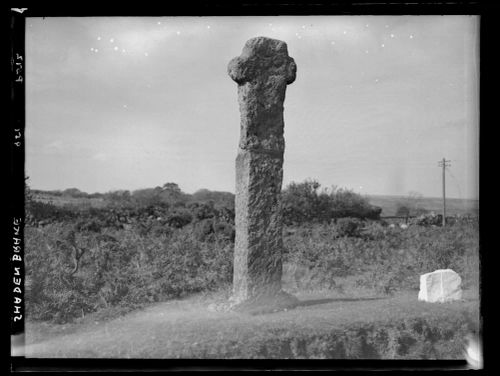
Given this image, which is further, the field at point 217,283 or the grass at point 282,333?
the field at point 217,283

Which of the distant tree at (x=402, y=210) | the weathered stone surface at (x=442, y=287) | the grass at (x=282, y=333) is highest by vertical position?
the distant tree at (x=402, y=210)

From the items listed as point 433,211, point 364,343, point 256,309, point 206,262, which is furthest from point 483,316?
point 433,211

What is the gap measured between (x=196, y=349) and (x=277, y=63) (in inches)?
140

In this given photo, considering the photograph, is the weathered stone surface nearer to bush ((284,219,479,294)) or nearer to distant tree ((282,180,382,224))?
bush ((284,219,479,294))

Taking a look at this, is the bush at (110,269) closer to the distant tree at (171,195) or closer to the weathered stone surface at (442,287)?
the distant tree at (171,195)

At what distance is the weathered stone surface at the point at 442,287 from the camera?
6512 mm

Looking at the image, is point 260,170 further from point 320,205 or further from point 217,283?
point 320,205

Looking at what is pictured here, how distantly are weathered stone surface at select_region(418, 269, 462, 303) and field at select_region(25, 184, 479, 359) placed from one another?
0.21 meters

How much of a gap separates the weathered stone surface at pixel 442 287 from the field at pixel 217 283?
21 centimetres

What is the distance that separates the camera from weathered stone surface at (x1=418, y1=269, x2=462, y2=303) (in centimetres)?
651

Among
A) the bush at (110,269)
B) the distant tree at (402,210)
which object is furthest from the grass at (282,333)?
the distant tree at (402,210)

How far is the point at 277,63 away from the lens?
6289 millimetres

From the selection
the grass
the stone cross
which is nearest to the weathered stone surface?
the grass

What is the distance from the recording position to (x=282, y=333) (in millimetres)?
5309
